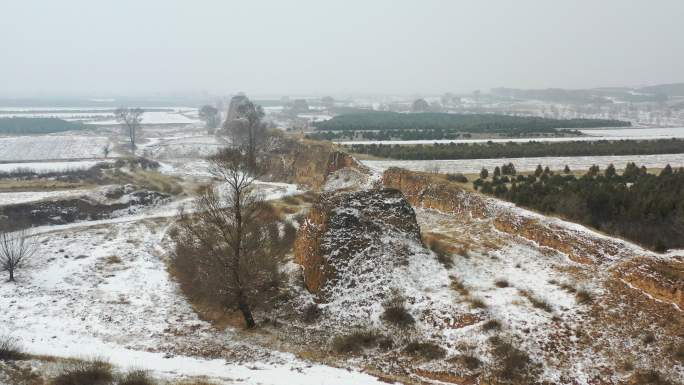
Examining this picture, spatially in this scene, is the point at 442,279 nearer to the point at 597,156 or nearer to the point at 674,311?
the point at 674,311

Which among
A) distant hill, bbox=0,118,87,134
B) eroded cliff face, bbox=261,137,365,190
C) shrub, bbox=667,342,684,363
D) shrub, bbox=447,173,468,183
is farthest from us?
distant hill, bbox=0,118,87,134

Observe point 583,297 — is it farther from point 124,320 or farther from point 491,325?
point 124,320

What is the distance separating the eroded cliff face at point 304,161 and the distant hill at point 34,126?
79.7 meters

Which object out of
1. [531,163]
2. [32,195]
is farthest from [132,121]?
[531,163]

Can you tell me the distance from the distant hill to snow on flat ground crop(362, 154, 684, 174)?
102 meters

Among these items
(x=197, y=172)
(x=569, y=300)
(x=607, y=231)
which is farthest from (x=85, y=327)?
(x=197, y=172)

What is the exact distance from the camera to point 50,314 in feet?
67.7

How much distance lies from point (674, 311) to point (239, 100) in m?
111

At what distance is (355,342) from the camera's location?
697 inches

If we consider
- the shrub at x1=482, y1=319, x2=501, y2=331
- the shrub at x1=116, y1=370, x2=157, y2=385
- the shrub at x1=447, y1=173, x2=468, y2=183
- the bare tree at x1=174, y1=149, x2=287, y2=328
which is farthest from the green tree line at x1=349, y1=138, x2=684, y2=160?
the shrub at x1=116, y1=370, x2=157, y2=385

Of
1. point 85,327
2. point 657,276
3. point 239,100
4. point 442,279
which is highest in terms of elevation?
point 239,100

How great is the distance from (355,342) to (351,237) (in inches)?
264

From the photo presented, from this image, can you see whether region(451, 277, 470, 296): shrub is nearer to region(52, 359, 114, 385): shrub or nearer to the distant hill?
region(52, 359, 114, 385): shrub

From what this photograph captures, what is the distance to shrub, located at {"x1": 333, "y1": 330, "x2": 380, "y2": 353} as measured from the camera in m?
17.5
